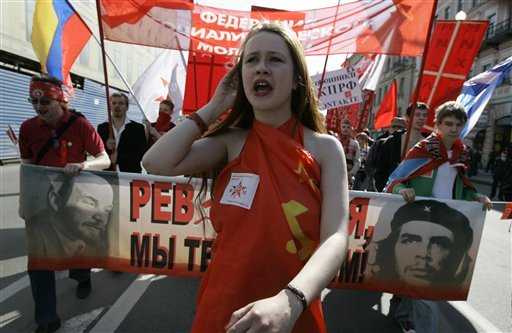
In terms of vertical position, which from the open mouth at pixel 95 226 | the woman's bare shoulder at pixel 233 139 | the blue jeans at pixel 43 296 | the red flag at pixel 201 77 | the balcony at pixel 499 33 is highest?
the balcony at pixel 499 33

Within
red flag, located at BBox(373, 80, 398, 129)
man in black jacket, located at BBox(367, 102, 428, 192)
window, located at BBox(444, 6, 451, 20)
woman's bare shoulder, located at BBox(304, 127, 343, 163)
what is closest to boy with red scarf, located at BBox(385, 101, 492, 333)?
man in black jacket, located at BBox(367, 102, 428, 192)

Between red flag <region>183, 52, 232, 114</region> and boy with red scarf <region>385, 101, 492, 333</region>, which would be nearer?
boy with red scarf <region>385, 101, 492, 333</region>

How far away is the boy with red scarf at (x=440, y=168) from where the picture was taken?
11.0 feet

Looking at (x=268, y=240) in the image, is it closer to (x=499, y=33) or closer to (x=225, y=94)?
(x=225, y=94)

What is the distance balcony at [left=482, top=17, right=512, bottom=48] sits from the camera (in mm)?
29284

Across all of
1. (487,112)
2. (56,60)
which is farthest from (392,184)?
(487,112)

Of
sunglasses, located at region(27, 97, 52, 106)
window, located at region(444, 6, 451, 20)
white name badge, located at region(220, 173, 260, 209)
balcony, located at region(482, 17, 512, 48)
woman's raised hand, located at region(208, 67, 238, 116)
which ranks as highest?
window, located at region(444, 6, 451, 20)

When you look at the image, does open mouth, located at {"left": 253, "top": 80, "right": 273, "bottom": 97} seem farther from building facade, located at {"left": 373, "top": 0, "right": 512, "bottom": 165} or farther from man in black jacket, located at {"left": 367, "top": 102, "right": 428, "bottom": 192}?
building facade, located at {"left": 373, "top": 0, "right": 512, "bottom": 165}

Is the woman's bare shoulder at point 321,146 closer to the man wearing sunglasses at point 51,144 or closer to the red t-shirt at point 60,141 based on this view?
the man wearing sunglasses at point 51,144

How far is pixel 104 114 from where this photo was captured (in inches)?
960

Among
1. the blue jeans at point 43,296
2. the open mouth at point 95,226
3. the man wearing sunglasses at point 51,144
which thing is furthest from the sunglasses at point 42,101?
the blue jeans at point 43,296

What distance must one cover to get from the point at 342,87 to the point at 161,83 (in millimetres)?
3337

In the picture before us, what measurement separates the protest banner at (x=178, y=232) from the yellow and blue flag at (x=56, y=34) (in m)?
2.45

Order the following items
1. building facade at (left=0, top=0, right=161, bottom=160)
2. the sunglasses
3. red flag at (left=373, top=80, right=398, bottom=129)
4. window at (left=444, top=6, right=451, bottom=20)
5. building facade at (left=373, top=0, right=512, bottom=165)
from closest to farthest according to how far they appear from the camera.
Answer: the sunglasses, red flag at (left=373, top=80, right=398, bottom=129), building facade at (left=0, top=0, right=161, bottom=160), building facade at (left=373, top=0, right=512, bottom=165), window at (left=444, top=6, right=451, bottom=20)
